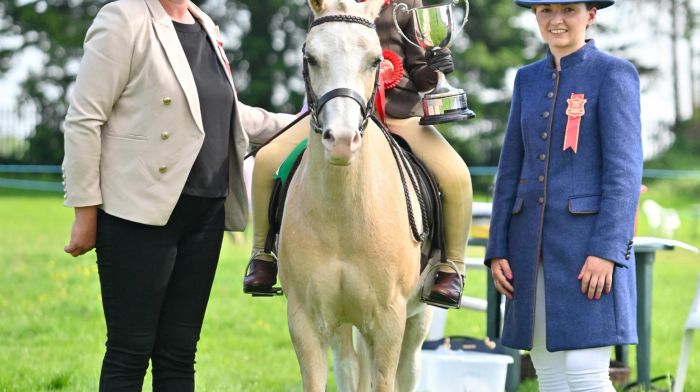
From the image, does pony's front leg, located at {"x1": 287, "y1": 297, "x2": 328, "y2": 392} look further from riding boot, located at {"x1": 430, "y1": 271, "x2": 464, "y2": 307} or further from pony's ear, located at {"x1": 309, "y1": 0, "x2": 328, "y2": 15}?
pony's ear, located at {"x1": 309, "y1": 0, "x2": 328, "y2": 15}

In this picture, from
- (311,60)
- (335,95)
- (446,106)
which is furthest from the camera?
(446,106)

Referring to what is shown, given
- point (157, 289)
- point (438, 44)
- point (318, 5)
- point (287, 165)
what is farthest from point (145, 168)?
point (438, 44)

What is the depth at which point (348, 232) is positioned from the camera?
13.6 feet

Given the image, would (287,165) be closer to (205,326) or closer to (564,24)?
(564,24)

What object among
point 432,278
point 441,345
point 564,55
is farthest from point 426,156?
point 441,345

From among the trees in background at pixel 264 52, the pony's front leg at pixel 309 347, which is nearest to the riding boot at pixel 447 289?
the pony's front leg at pixel 309 347

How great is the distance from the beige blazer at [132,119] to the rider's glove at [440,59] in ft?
3.70

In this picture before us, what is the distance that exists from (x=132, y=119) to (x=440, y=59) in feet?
4.72

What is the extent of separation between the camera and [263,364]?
7625 mm

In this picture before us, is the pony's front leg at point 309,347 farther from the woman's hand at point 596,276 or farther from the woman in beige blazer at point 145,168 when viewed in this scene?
the woman's hand at point 596,276

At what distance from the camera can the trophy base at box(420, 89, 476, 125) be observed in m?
4.64

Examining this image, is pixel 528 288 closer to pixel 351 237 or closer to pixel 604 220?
pixel 604 220

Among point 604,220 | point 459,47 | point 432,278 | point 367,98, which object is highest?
point 459,47

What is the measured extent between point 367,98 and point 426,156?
113 centimetres
